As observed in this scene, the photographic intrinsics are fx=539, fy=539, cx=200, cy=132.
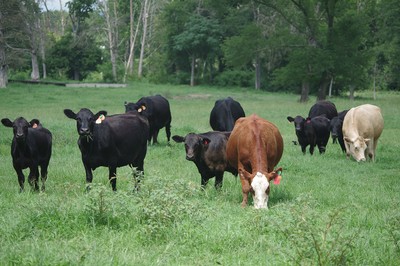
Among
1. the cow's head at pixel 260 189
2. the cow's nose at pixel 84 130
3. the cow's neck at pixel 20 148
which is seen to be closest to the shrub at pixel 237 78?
the cow's neck at pixel 20 148

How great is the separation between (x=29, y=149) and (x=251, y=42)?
30.4 meters

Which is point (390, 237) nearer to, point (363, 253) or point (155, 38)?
point (363, 253)

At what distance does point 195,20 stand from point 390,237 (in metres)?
57.3

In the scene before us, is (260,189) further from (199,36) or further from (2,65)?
(199,36)

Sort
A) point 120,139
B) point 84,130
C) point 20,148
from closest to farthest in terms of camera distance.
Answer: point 84,130 → point 20,148 → point 120,139

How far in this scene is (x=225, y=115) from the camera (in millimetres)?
15109

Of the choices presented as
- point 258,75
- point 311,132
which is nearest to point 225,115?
point 311,132

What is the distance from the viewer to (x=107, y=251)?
536cm

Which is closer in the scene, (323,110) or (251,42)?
(323,110)

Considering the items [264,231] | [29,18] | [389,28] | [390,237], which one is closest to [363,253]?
[390,237]

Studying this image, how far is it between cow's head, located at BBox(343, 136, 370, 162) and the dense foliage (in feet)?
73.5

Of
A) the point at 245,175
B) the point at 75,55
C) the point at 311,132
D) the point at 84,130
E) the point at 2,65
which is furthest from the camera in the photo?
the point at 75,55

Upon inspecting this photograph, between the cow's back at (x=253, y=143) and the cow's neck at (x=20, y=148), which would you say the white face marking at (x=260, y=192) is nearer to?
the cow's back at (x=253, y=143)

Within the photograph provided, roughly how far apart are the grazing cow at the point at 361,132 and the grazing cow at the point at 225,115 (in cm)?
313
